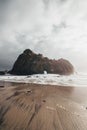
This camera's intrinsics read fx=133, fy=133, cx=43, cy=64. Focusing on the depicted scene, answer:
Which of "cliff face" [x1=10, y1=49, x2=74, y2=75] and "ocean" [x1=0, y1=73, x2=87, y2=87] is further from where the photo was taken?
"cliff face" [x1=10, y1=49, x2=74, y2=75]

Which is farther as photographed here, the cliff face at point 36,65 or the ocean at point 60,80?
the cliff face at point 36,65

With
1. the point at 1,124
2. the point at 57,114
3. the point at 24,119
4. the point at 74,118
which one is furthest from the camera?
the point at 57,114

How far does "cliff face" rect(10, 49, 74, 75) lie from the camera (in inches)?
1789

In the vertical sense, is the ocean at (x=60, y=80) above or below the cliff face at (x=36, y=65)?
below

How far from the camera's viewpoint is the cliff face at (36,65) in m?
45.4

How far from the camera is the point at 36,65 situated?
45812 mm

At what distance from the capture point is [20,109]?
6.31 m

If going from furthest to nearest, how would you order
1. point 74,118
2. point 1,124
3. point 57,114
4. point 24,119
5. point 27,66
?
point 27,66 → point 57,114 → point 74,118 → point 24,119 → point 1,124

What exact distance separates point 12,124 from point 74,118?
8.39 ft

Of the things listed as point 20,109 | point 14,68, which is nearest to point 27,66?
point 14,68

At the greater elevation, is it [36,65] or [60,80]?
[36,65]

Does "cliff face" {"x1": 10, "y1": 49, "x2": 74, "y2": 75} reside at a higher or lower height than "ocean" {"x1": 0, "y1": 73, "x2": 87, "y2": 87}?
higher

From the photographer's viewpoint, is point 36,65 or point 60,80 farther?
point 36,65

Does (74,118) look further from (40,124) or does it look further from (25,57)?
(25,57)
